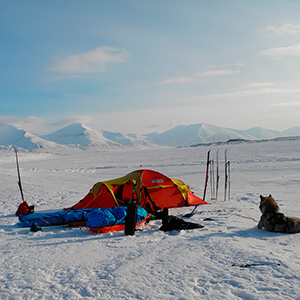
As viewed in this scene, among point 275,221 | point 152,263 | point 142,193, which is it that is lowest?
point 152,263

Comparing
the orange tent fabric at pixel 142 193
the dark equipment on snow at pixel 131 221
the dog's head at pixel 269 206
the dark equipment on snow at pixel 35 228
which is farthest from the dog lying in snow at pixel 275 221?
the dark equipment on snow at pixel 35 228

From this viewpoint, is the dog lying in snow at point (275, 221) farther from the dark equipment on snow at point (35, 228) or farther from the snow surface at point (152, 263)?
the dark equipment on snow at point (35, 228)

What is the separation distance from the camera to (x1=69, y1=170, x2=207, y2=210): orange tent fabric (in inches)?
320

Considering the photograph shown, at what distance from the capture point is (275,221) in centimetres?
575

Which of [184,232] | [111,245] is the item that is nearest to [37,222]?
[111,245]

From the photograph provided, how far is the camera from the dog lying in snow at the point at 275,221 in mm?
5648

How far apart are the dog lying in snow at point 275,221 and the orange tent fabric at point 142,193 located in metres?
3.38

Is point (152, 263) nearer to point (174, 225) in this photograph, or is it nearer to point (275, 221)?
point (174, 225)

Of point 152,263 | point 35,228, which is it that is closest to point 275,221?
point 152,263

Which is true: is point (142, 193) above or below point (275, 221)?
above

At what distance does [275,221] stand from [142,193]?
4088mm

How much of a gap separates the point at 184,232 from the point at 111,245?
1.68 metres

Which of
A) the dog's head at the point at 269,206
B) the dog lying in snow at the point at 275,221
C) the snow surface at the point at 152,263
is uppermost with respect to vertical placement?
the dog's head at the point at 269,206

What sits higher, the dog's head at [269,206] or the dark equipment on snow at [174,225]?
the dog's head at [269,206]
